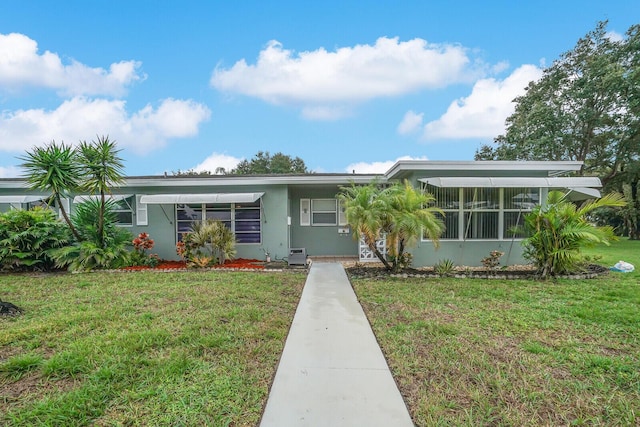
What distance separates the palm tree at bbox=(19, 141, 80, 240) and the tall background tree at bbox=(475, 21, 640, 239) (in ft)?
72.4

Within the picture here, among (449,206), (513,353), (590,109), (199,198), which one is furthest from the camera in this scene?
(590,109)

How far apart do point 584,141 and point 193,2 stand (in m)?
21.9

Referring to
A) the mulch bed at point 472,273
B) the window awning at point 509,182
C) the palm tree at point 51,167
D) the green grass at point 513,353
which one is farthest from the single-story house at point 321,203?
the green grass at point 513,353

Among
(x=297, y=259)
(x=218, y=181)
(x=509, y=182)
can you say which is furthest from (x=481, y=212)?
(x=218, y=181)

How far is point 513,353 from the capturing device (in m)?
3.63

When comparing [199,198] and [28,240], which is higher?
[199,198]

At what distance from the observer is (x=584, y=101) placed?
55.1 feet

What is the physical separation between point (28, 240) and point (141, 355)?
848 centimetres

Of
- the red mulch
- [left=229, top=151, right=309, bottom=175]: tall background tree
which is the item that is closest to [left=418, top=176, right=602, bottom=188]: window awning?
the red mulch

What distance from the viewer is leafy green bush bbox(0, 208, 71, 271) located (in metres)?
8.53

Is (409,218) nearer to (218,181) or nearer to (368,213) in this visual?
(368,213)

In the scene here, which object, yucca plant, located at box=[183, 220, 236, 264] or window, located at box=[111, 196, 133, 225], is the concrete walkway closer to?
yucca plant, located at box=[183, 220, 236, 264]

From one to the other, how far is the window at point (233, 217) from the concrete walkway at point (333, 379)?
6.14 metres

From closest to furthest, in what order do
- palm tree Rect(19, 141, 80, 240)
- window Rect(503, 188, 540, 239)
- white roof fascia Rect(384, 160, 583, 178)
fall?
palm tree Rect(19, 141, 80, 240), white roof fascia Rect(384, 160, 583, 178), window Rect(503, 188, 540, 239)
